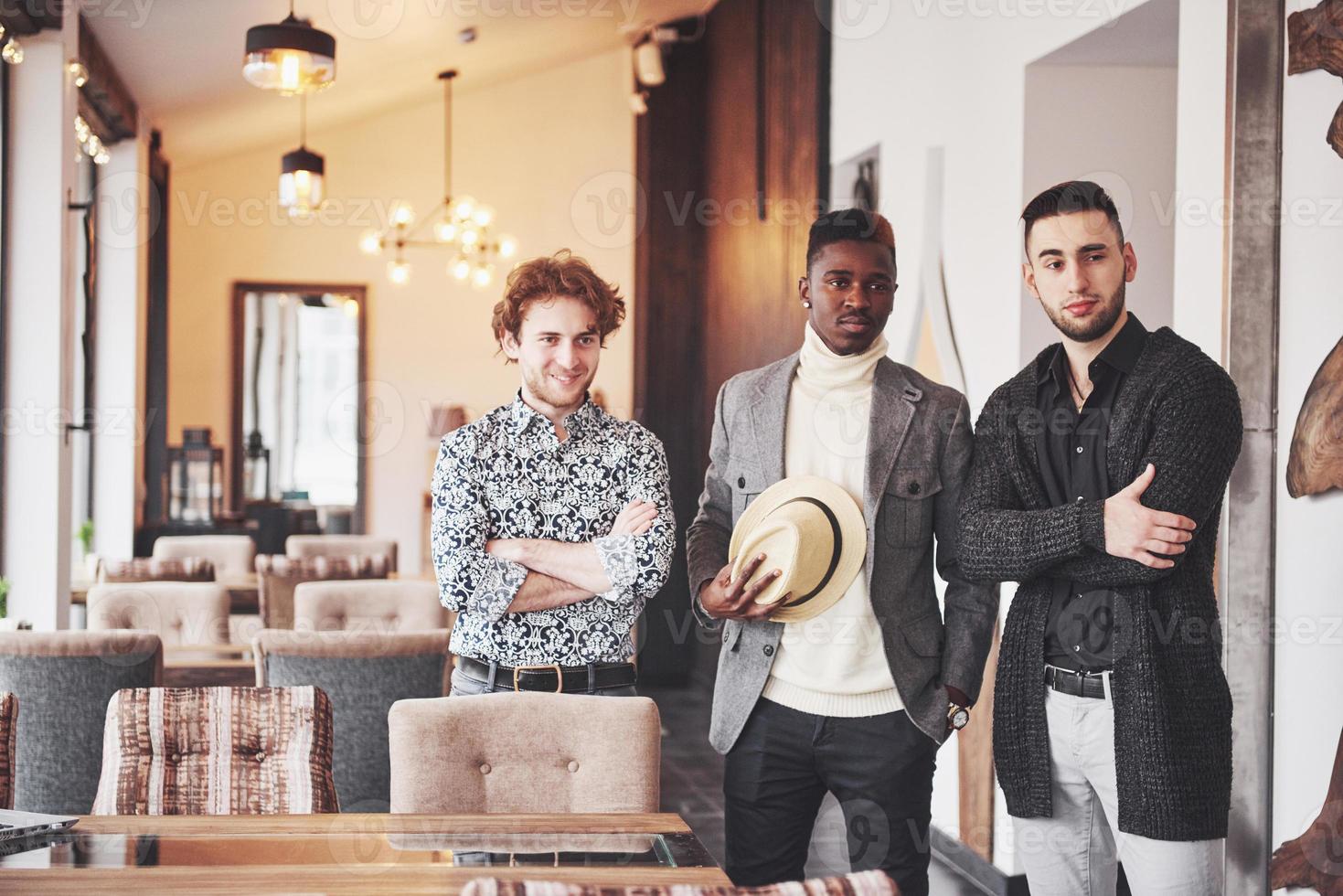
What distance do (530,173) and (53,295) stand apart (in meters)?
5.62

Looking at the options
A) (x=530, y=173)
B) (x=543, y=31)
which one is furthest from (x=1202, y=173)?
(x=530, y=173)

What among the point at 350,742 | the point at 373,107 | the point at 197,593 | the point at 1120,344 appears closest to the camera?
the point at 1120,344

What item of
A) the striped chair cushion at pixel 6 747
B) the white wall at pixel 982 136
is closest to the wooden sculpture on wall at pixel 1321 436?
the white wall at pixel 982 136

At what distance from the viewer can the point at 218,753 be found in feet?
7.96

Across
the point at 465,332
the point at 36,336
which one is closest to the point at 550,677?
the point at 36,336

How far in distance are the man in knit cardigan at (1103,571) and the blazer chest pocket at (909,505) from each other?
0.30 feet

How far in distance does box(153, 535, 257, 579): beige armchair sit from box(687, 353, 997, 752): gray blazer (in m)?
4.83

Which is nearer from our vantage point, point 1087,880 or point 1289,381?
point 1087,880

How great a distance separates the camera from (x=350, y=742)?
3.71 m

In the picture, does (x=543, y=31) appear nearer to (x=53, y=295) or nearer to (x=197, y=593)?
(x=53, y=295)

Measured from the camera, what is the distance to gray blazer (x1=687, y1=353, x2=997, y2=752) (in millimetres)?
2398

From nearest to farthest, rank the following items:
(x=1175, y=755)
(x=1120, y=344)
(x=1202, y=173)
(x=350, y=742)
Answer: (x=1175, y=755), (x=1120, y=344), (x=1202, y=173), (x=350, y=742)

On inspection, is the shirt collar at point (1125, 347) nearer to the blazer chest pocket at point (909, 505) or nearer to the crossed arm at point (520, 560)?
the blazer chest pocket at point (909, 505)

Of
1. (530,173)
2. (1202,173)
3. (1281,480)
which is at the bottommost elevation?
(1281,480)
